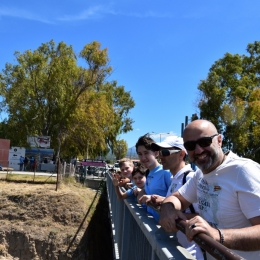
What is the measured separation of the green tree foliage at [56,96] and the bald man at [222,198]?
3301cm

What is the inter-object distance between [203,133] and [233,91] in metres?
29.1

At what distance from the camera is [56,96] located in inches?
1409

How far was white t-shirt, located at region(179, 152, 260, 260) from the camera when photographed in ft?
7.16

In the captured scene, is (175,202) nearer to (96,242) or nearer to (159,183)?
(159,183)

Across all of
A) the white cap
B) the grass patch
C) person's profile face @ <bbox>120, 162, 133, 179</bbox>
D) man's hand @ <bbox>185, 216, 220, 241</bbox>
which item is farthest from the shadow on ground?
man's hand @ <bbox>185, 216, 220, 241</bbox>

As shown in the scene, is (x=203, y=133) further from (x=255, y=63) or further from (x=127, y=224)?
(x=255, y=63)

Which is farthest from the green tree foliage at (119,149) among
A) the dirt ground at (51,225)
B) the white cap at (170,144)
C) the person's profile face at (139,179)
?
the white cap at (170,144)

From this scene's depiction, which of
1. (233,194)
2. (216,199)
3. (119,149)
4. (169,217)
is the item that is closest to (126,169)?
(169,217)

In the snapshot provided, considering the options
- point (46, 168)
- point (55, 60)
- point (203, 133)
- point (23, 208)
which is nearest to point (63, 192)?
point (23, 208)

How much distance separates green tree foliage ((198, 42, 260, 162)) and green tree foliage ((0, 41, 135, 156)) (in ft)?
35.3

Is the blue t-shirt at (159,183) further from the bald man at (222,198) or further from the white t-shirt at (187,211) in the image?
the bald man at (222,198)

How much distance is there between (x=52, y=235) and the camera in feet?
52.5

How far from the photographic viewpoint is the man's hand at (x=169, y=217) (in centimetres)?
249

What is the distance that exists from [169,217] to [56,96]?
112ft
